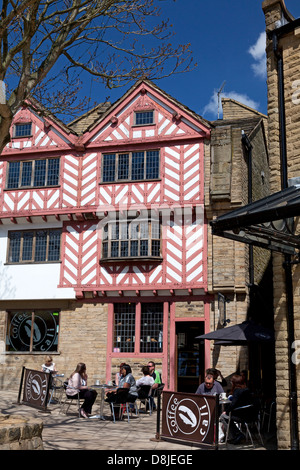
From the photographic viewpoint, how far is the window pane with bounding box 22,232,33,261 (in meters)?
18.6

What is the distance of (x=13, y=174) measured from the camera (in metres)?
19.3

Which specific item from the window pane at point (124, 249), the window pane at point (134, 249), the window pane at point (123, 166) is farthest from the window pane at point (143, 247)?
the window pane at point (123, 166)

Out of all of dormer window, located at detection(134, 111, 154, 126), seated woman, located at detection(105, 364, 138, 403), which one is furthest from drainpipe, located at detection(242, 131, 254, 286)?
seated woman, located at detection(105, 364, 138, 403)

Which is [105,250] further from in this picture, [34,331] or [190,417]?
[190,417]

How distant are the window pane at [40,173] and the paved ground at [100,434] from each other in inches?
326

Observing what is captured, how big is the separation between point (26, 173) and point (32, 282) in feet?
13.4

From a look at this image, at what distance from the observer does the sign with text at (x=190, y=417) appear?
7.79 m

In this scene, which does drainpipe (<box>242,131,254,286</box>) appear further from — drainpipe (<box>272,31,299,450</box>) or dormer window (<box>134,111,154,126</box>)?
drainpipe (<box>272,31,299,450</box>)

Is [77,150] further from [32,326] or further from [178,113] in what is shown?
[32,326]

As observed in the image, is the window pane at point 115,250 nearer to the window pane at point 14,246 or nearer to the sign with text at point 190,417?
the window pane at point 14,246

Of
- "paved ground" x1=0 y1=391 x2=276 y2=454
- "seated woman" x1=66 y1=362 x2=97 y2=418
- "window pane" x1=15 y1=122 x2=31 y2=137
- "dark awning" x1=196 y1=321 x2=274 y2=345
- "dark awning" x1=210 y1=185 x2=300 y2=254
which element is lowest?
"paved ground" x1=0 y1=391 x2=276 y2=454

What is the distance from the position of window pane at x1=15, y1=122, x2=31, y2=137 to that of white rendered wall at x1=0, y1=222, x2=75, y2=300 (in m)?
3.90
